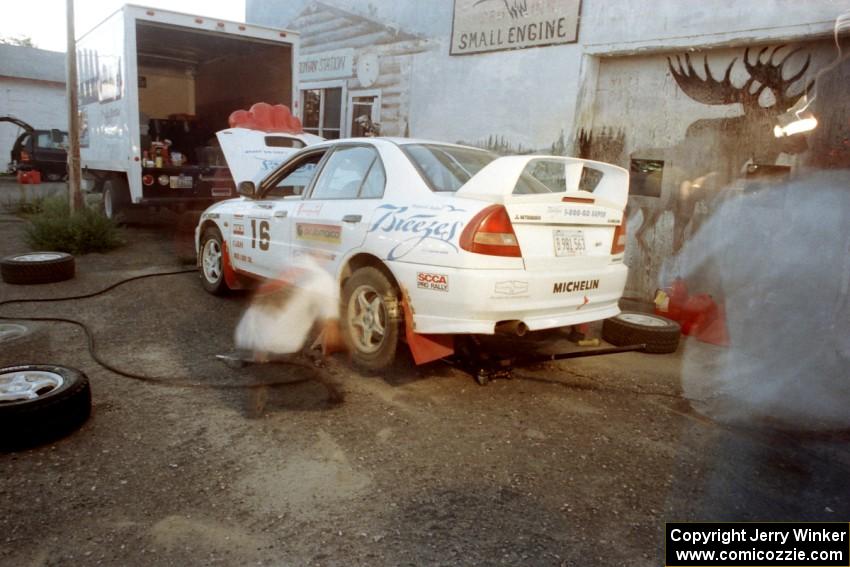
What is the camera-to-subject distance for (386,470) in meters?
3.01

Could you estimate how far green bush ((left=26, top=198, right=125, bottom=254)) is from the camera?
8.49 meters

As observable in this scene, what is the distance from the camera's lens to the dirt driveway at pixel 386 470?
7.94 ft

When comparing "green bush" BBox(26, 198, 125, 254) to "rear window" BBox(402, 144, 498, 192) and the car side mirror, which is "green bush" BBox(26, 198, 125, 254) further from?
"rear window" BBox(402, 144, 498, 192)

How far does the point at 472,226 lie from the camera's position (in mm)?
3551

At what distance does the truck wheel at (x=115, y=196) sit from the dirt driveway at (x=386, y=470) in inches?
243

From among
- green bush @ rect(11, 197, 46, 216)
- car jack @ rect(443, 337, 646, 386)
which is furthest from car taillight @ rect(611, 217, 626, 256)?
green bush @ rect(11, 197, 46, 216)

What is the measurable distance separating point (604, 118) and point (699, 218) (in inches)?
67.3

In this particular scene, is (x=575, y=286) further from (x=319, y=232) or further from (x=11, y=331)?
(x=11, y=331)

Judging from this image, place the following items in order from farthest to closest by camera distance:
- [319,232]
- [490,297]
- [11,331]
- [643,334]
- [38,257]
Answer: [38,257]
[643,334]
[11,331]
[319,232]
[490,297]

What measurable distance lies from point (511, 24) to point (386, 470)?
6794 millimetres

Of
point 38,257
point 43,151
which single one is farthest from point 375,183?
point 43,151

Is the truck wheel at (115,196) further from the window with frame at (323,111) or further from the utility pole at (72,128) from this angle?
the window with frame at (323,111)

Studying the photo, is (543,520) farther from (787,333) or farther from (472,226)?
(787,333)

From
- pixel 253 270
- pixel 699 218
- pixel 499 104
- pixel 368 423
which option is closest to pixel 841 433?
pixel 368 423
